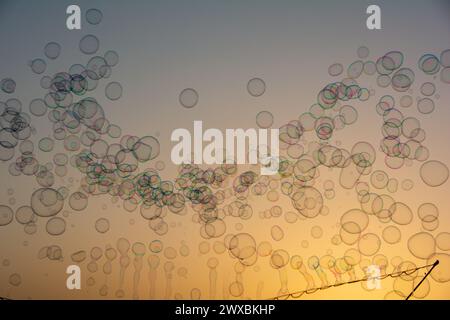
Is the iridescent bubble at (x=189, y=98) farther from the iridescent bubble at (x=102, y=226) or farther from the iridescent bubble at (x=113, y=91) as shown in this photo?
the iridescent bubble at (x=102, y=226)

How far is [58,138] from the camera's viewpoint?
A: 215 inches

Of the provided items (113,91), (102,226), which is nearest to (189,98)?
(113,91)

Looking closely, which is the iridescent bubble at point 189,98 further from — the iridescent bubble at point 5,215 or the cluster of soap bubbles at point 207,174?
the iridescent bubble at point 5,215

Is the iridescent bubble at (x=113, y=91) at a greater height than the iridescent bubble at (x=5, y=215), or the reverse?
the iridescent bubble at (x=113, y=91)

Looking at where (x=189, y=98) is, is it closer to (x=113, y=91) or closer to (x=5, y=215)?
(x=113, y=91)

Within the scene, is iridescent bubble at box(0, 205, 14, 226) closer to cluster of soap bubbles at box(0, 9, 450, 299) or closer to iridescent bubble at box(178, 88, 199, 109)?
cluster of soap bubbles at box(0, 9, 450, 299)

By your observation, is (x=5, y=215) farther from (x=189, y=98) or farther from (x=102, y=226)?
(x=189, y=98)

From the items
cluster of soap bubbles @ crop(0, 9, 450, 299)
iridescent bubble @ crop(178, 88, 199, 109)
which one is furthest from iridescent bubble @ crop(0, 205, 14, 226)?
iridescent bubble @ crop(178, 88, 199, 109)

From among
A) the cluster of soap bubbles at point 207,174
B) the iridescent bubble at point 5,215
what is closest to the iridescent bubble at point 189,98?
the cluster of soap bubbles at point 207,174

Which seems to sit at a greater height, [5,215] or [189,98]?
[189,98]
